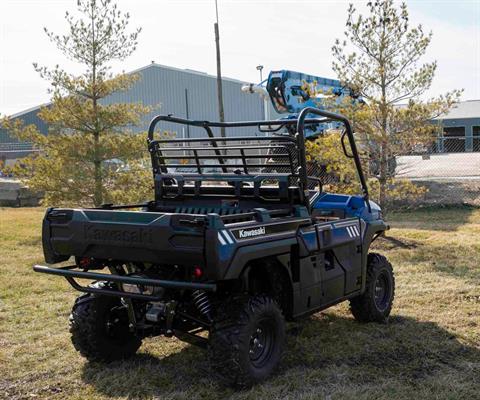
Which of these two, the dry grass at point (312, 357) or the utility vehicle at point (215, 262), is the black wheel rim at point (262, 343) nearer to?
the utility vehicle at point (215, 262)

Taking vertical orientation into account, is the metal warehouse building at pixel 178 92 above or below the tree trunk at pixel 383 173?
above

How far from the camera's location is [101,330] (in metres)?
4.85

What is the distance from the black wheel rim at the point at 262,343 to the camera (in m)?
4.34

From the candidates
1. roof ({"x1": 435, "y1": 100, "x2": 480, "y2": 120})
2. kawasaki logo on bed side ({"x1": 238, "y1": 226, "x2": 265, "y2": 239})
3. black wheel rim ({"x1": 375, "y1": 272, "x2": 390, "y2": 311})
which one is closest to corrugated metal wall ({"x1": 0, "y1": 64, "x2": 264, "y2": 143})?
roof ({"x1": 435, "y1": 100, "x2": 480, "y2": 120})

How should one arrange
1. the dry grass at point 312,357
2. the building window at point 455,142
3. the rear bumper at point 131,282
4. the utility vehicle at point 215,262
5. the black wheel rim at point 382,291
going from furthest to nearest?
the building window at point 455,142, the black wheel rim at point 382,291, the dry grass at point 312,357, the utility vehicle at point 215,262, the rear bumper at point 131,282

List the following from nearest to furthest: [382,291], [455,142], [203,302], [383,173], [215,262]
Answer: [215,262]
[203,302]
[382,291]
[383,173]
[455,142]

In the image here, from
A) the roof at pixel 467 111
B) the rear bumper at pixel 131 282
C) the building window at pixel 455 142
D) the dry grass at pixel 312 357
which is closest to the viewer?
the rear bumper at pixel 131 282

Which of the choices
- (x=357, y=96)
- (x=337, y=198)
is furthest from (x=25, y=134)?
(x=337, y=198)

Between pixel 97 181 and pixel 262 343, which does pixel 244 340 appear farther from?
pixel 97 181

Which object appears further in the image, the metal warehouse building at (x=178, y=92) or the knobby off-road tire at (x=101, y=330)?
the metal warehouse building at (x=178, y=92)

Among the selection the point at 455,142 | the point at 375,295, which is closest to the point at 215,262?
the point at 375,295

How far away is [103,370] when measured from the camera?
4.74 meters

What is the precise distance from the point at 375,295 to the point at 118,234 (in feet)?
8.93

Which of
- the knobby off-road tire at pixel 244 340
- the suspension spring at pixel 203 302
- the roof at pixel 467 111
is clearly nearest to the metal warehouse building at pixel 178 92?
the roof at pixel 467 111
